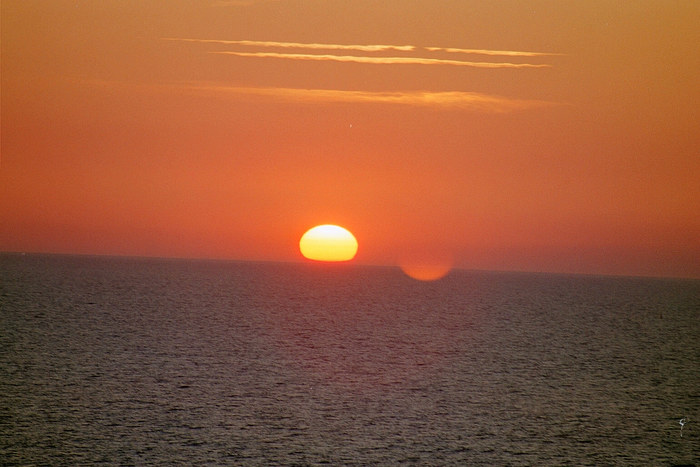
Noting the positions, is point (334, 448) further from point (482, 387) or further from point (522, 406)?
point (482, 387)

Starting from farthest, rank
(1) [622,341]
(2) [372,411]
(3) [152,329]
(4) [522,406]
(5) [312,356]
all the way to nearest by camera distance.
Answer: (1) [622,341]
(3) [152,329]
(5) [312,356]
(4) [522,406]
(2) [372,411]

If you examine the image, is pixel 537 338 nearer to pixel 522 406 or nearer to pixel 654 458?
pixel 522 406

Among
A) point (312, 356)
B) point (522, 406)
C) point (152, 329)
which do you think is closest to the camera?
point (522, 406)

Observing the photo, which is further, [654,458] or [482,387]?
[482,387]

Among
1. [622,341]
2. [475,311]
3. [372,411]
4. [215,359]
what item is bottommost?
[372,411]

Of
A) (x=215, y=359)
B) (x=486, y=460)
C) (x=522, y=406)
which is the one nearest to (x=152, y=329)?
(x=215, y=359)

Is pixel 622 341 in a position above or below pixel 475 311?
below

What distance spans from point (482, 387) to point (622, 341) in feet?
115

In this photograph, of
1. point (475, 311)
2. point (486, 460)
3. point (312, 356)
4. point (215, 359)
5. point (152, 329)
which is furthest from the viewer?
point (475, 311)

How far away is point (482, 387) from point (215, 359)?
1703 cm

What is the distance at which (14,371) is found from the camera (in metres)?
40.4

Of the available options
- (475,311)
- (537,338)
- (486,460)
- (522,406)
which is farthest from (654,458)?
(475,311)

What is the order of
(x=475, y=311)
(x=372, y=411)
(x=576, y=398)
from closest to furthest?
(x=372, y=411) → (x=576, y=398) → (x=475, y=311)

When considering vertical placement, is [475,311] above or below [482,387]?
above
